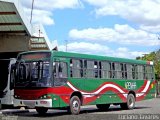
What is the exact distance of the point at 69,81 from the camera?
67.1 ft

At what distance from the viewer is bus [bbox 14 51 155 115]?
765 inches

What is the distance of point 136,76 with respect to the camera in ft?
86.7

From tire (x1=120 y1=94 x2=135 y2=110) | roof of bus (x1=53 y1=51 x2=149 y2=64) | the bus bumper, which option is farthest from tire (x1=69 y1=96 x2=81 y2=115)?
tire (x1=120 y1=94 x2=135 y2=110)

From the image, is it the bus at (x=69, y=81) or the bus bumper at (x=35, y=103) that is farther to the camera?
the bus at (x=69, y=81)

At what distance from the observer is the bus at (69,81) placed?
19422mm

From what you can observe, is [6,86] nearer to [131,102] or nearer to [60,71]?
[60,71]

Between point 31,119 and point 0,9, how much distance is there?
10.3 metres

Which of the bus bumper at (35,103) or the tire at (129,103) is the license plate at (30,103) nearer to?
the bus bumper at (35,103)

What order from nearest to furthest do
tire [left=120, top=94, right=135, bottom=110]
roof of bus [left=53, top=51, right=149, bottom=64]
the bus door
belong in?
the bus door → roof of bus [left=53, top=51, right=149, bottom=64] → tire [left=120, top=94, right=135, bottom=110]

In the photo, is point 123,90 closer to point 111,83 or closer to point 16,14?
point 111,83

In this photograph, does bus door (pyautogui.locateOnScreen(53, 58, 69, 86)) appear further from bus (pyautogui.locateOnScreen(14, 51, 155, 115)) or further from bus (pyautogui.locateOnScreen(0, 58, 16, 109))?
bus (pyautogui.locateOnScreen(0, 58, 16, 109))

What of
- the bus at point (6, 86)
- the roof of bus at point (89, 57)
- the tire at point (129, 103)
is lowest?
the tire at point (129, 103)

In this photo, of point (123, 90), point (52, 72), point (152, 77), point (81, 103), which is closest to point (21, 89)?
point (52, 72)

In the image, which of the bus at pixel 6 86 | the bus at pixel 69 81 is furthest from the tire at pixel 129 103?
the bus at pixel 6 86
